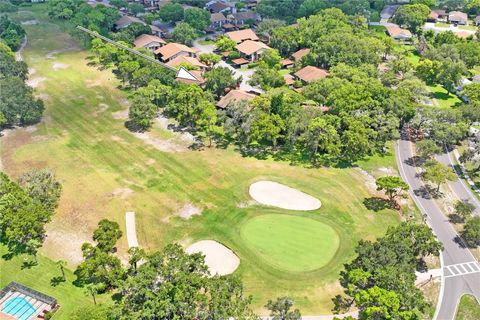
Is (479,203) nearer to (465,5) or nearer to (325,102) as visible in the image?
(325,102)

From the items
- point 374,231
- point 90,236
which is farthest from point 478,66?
point 90,236

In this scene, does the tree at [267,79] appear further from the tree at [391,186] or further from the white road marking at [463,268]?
the white road marking at [463,268]

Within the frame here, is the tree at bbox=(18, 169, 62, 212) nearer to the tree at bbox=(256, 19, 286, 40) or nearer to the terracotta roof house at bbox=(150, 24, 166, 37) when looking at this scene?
the terracotta roof house at bbox=(150, 24, 166, 37)

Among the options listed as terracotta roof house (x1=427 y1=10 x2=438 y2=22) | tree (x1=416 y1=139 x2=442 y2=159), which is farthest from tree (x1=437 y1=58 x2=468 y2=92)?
terracotta roof house (x1=427 y1=10 x2=438 y2=22)

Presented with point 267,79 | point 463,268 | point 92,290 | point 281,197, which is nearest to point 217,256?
point 281,197

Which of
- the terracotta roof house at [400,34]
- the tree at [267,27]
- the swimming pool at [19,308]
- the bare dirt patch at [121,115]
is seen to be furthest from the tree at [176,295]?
the terracotta roof house at [400,34]

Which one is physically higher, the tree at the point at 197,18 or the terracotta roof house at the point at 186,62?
the tree at the point at 197,18
